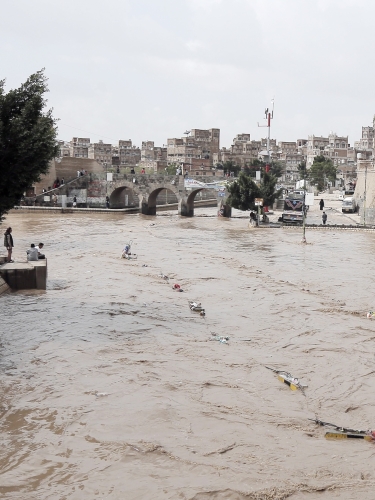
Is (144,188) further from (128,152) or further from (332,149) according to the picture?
(332,149)

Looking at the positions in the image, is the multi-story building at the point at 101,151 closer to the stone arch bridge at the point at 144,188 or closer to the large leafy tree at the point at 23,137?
the stone arch bridge at the point at 144,188

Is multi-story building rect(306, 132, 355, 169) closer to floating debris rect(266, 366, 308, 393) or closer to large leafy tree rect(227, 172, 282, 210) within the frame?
large leafy tree rect(227, 172, 282, 210)

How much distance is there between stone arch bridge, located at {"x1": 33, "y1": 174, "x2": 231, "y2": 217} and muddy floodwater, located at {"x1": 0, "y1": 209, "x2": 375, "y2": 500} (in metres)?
28.2

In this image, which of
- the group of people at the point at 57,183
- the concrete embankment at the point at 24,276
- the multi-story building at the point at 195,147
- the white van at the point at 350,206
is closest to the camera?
the concrete embankment at the point at 24,276

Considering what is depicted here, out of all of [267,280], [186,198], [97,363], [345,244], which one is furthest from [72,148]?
[97,363]

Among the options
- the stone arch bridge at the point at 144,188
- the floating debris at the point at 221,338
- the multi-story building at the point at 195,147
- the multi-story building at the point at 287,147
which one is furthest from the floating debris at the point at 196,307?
the multi-story building at the point at 287,147

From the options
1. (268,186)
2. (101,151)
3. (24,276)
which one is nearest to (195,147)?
(101,151)

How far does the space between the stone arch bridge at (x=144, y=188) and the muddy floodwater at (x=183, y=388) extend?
1109 inches

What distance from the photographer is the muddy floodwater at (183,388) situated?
6.21 metres

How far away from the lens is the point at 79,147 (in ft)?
430

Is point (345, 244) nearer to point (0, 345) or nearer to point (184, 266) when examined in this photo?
point (184, 266)

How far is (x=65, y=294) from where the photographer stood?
15.0 m

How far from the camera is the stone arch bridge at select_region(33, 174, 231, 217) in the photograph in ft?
153

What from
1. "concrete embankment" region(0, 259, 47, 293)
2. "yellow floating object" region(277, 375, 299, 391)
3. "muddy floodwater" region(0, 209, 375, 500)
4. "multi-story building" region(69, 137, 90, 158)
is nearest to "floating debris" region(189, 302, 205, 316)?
"muddy floodwater" region(0, 209, 375, 500)
